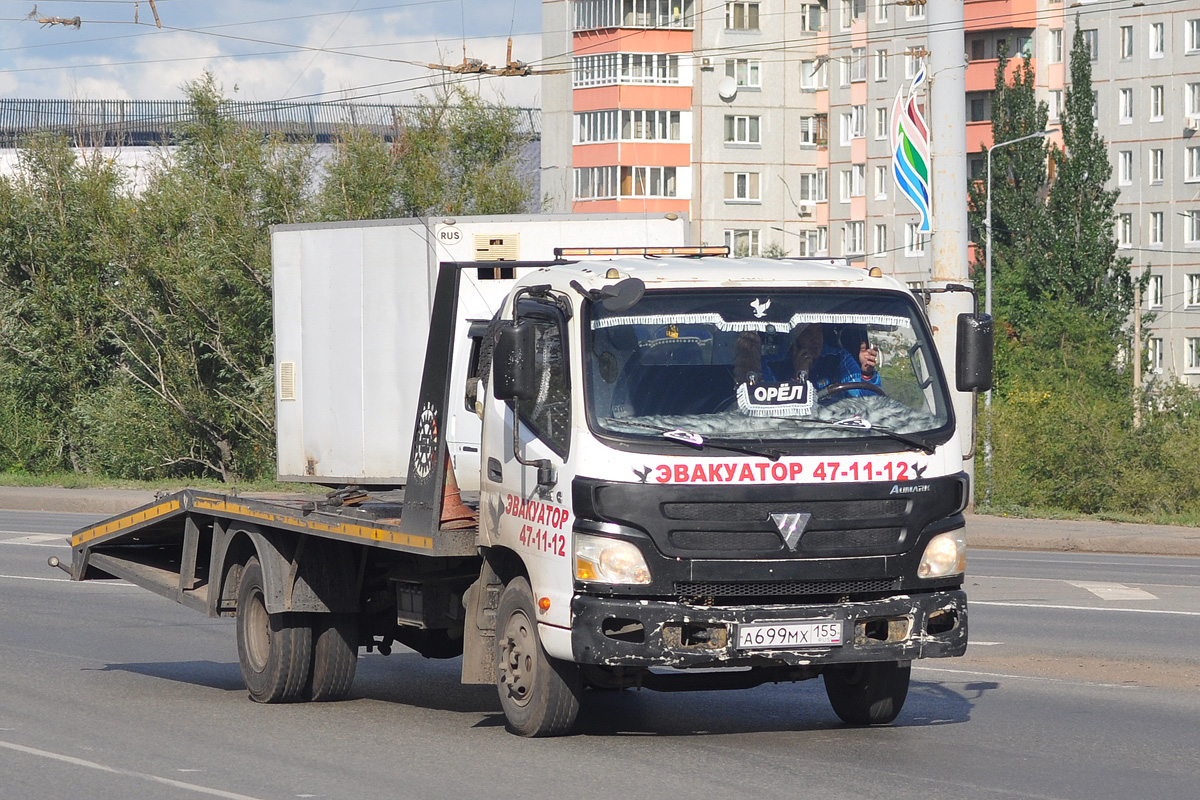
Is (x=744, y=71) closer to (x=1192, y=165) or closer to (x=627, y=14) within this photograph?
(x=627, y=14)

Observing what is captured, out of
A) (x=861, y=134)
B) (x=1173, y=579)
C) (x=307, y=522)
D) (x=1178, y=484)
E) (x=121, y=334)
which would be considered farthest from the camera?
(x=861, y=134)

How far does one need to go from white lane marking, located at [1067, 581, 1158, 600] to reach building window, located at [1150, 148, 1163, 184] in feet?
228

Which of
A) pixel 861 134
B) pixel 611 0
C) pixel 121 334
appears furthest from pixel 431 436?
pixel 861 134

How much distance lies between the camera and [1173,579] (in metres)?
18.7

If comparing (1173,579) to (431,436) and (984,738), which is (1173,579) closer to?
(984,738)

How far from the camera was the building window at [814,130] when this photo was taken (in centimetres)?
9088

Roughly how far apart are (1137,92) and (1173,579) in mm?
70262

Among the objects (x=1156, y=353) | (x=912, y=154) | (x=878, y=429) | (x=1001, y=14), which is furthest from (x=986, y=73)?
(x=878, y=429)

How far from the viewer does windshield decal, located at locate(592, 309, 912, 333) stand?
8.63 metres

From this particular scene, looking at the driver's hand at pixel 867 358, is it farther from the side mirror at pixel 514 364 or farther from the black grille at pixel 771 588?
the side mirror at pixel 514 364

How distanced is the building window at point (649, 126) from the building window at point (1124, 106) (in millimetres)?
20363

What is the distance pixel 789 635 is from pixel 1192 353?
78.9 m

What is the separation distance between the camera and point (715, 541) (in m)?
8.23

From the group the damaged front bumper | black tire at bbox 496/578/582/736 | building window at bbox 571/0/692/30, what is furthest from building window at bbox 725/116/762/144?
the damaged front bumper
